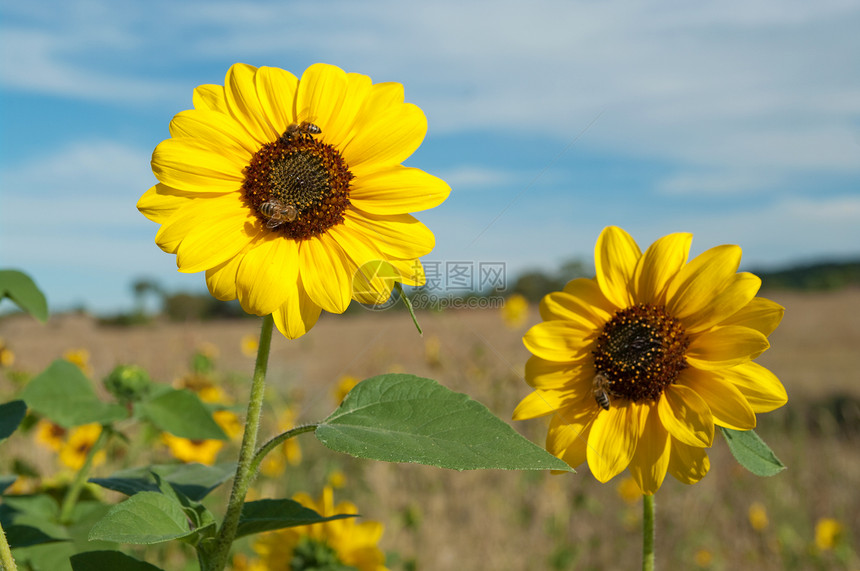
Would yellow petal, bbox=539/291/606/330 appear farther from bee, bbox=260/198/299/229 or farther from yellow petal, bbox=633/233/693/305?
bee, bbox=260/198/299/229

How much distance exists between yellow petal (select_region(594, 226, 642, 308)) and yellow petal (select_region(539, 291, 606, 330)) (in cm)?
6

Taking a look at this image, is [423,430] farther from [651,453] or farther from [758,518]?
[758,518]

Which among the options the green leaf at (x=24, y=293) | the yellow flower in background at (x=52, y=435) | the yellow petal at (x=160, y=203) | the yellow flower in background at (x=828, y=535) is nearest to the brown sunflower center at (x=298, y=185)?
the yellow petal at (x=160, y=203)

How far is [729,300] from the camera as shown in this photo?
1323 mm

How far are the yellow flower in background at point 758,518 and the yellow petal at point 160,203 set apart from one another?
197 inches

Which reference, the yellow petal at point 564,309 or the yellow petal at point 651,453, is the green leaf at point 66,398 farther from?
the yellow petal at point 651,453

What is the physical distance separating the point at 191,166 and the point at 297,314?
Answer: 1.02 ft

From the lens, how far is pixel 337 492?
5.33m

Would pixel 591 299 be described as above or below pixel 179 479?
above

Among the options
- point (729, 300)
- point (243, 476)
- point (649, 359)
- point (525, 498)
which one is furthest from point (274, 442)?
point (525, 498)

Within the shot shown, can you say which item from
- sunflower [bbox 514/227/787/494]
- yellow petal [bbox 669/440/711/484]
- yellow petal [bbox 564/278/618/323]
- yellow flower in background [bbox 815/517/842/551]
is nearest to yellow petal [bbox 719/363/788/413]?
sunflower [bbox 514/227/787/494]

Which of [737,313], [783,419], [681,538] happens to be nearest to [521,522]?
[681,538]

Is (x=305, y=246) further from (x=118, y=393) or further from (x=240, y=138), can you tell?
(x=118, y=393)

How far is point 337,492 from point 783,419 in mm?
6004
